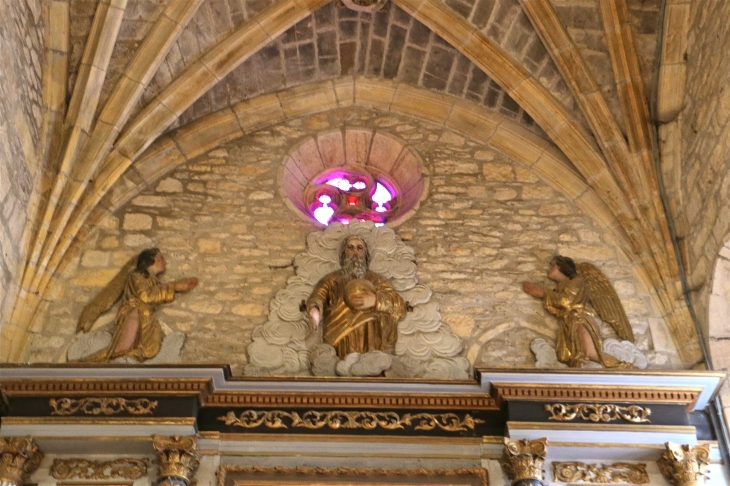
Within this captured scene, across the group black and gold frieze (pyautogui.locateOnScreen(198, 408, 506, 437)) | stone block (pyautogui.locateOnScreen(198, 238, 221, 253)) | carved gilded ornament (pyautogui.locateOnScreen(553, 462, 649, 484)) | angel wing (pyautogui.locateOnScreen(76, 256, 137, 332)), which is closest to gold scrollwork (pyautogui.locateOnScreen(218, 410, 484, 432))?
black and gold frieze (pyautogui.locateOnScreen(198, 408, 506, 437))

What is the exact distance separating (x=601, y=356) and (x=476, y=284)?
3.83 feet

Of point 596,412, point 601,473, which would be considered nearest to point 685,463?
point 601,473

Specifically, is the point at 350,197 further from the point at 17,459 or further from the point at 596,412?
the point at 17,459

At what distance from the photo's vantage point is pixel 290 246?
8695 mm

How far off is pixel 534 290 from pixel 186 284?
111 inches

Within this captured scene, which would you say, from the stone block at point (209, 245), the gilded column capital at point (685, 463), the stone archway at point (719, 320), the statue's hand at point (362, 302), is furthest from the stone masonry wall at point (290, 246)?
the gilded column capital at point (685, 463)

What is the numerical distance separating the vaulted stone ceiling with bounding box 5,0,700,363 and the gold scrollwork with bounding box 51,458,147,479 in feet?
3.85

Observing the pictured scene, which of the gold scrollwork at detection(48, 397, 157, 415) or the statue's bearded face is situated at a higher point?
the statue's bearded face

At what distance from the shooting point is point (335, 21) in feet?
31.4

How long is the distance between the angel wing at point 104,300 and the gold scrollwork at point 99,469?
1.19m

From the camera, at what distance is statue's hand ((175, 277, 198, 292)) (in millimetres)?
8305

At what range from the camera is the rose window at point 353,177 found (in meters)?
9.41

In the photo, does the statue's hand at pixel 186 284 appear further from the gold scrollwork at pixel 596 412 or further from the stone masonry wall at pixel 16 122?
Answer: the gold scrollwork at pixel 596 412

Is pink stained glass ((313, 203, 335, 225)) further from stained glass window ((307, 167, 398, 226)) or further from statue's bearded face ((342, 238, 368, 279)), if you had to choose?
statue's bearded face ((342, 238, 368, 279))
